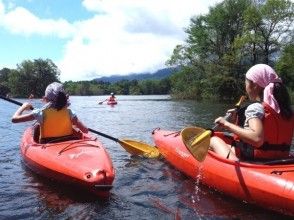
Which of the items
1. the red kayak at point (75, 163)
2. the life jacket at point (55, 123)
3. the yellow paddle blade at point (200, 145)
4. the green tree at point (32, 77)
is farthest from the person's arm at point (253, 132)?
the green tree at point (32, 77)

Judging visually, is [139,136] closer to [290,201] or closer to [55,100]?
[55,100]

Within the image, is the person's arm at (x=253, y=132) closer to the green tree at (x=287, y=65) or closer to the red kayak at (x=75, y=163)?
the red kayak at (x=75, y=163)

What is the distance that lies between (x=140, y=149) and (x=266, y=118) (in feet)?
13.3

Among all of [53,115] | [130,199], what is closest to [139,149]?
[53,115]

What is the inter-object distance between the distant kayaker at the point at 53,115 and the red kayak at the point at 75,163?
26 cm

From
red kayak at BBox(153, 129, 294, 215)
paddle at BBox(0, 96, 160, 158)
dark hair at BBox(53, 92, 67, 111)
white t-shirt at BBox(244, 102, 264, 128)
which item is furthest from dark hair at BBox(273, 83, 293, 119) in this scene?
paddle at BBox(0, 96, 160, 158)

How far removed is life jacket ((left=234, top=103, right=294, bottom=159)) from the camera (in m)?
5.10

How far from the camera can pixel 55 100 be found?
6723 mm

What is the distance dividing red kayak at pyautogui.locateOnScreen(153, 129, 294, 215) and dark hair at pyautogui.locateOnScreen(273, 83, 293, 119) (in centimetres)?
55

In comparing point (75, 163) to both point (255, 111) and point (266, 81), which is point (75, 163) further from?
point (266, 81)

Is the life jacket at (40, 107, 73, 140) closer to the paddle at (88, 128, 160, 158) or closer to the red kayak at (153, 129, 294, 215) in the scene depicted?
the paddle at (88, 128, 160, 158)

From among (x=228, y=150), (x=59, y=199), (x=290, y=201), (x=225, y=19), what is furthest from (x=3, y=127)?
(x=225, y=19)

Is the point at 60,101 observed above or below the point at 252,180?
above

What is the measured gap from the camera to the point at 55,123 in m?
6.93
